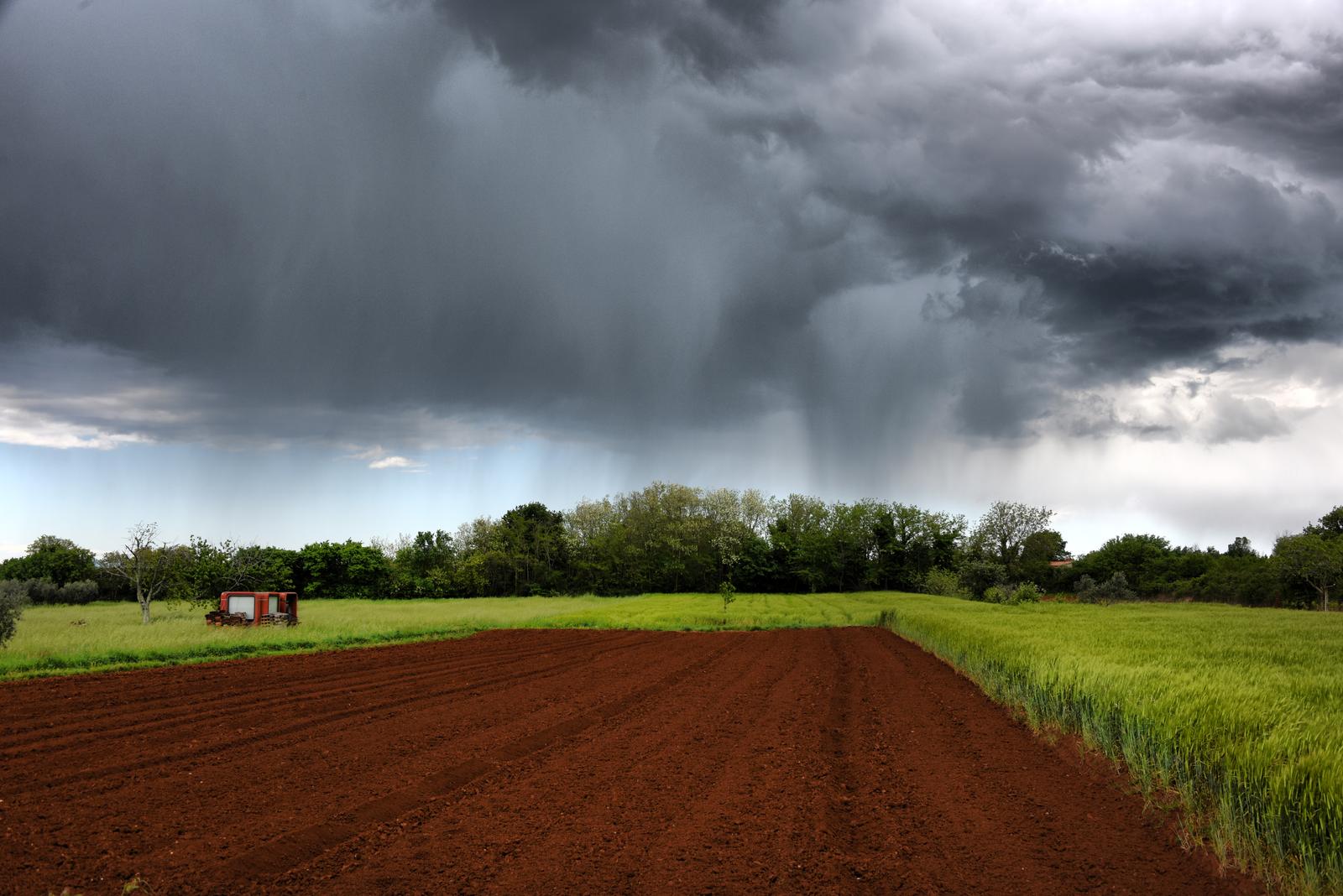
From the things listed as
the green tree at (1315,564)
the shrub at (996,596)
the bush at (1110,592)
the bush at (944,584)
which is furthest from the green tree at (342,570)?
the green tree at (1315,564)

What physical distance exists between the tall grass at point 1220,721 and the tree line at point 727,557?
53.7 meters

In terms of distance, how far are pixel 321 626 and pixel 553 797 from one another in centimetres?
2672

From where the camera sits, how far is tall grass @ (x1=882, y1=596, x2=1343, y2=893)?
5785 millimetres

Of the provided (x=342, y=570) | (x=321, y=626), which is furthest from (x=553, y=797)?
(x=342, y=570)

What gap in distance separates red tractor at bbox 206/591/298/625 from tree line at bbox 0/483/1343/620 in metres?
36.7

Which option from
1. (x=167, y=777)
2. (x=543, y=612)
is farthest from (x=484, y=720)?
(x=543, y=612)

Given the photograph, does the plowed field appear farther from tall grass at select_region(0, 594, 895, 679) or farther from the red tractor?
the red tractor

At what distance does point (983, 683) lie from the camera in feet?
55.7

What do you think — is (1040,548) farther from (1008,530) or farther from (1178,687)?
(1178,687)

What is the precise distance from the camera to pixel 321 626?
31.0 meters

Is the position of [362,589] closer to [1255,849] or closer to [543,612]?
[543,612]

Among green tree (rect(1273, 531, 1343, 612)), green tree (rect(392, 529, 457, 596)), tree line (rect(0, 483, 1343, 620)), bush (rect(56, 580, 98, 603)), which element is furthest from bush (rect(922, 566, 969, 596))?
bush (rect(56, 580, 98, 603))

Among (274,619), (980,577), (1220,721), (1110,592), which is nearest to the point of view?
(1220,721)

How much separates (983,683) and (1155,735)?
915 centimetres
